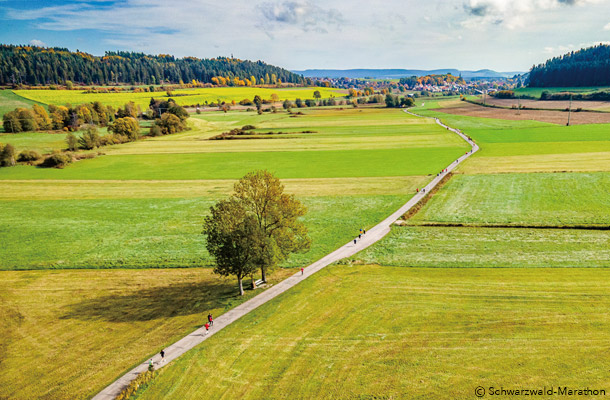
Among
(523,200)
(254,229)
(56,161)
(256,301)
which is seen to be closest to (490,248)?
(523,200)

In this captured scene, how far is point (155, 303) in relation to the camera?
3669cm

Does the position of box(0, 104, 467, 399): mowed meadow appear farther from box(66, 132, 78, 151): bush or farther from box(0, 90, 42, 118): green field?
box(0, 90, 42, 118): green field

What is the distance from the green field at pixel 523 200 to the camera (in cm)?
→ 5275

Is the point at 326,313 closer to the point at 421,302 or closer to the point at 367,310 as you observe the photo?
the point at 367,310

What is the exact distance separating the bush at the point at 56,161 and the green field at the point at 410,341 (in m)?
93.2

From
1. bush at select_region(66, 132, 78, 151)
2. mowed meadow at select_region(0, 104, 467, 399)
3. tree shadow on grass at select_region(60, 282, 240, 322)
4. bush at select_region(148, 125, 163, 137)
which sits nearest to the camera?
mowed meadow at select_region(0, 104, 467, 399)

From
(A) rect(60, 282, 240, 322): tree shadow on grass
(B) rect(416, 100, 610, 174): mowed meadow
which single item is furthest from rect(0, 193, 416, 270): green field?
(B) rect(416, 100, 610, 174): mowed meadow

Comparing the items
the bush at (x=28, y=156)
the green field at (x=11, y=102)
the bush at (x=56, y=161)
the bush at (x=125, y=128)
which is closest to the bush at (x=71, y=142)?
the bush at (x=28, y=156)

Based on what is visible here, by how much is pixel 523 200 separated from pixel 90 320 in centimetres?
6138

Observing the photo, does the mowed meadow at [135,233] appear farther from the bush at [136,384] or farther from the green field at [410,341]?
the green field at [410,341]

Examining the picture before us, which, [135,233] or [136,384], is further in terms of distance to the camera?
[135,233]

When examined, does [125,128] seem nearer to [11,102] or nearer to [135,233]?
[11,102]

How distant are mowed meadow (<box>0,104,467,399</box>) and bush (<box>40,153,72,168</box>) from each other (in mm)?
2351

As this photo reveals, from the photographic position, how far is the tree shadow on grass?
114 ft
